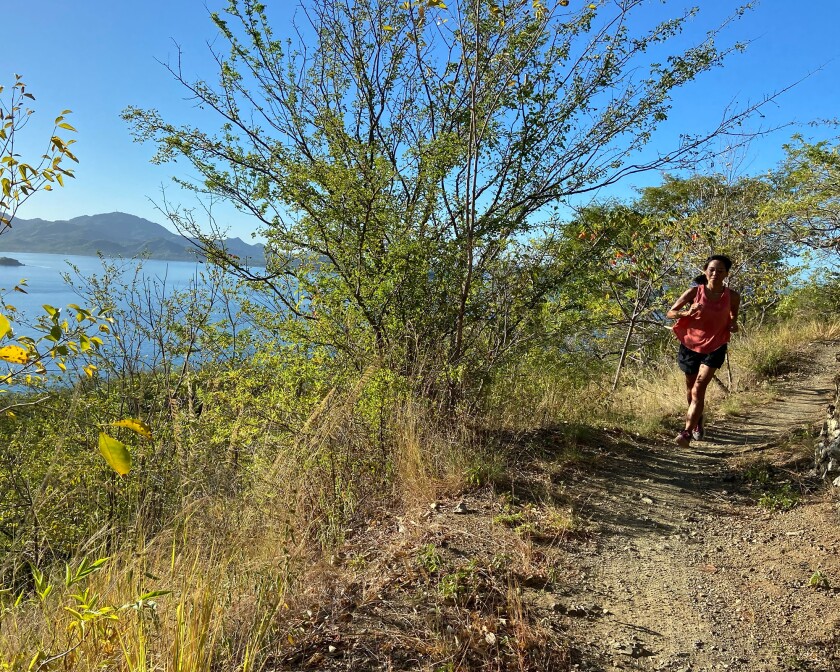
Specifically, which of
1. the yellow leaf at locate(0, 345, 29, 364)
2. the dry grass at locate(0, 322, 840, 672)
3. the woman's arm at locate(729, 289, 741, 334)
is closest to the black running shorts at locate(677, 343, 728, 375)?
the woman's arm at locate(729, 289, 741, 334)

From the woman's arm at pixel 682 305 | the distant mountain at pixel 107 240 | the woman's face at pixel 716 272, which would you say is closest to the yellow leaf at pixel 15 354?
the distant mountain at pixel 107 240

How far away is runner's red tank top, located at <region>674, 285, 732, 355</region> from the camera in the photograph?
4680 mm

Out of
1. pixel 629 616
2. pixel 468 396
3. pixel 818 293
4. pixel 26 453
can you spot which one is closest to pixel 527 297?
pixel 468 396

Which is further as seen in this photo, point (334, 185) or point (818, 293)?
point (818, 293)

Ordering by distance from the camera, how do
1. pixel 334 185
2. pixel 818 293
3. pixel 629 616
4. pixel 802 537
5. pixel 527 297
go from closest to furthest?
pixel 629 616 < pixel 802 537 < pixel 334 185 < pixel 527 297 < pixel 818 293

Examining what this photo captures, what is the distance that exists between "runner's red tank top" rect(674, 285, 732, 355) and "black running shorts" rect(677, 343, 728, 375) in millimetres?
43

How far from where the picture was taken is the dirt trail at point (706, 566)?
226cm

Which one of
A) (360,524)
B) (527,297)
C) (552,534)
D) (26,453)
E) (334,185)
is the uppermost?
(334,185)

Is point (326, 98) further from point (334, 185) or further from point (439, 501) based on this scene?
point (439, 501)

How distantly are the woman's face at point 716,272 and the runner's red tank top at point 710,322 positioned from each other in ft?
0.29

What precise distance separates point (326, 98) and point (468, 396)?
3.29 meters

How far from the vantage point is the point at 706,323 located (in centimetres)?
474

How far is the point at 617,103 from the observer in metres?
5.28

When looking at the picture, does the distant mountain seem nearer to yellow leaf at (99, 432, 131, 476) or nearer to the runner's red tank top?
yellow leaf at (99, 432, 131, 476)
